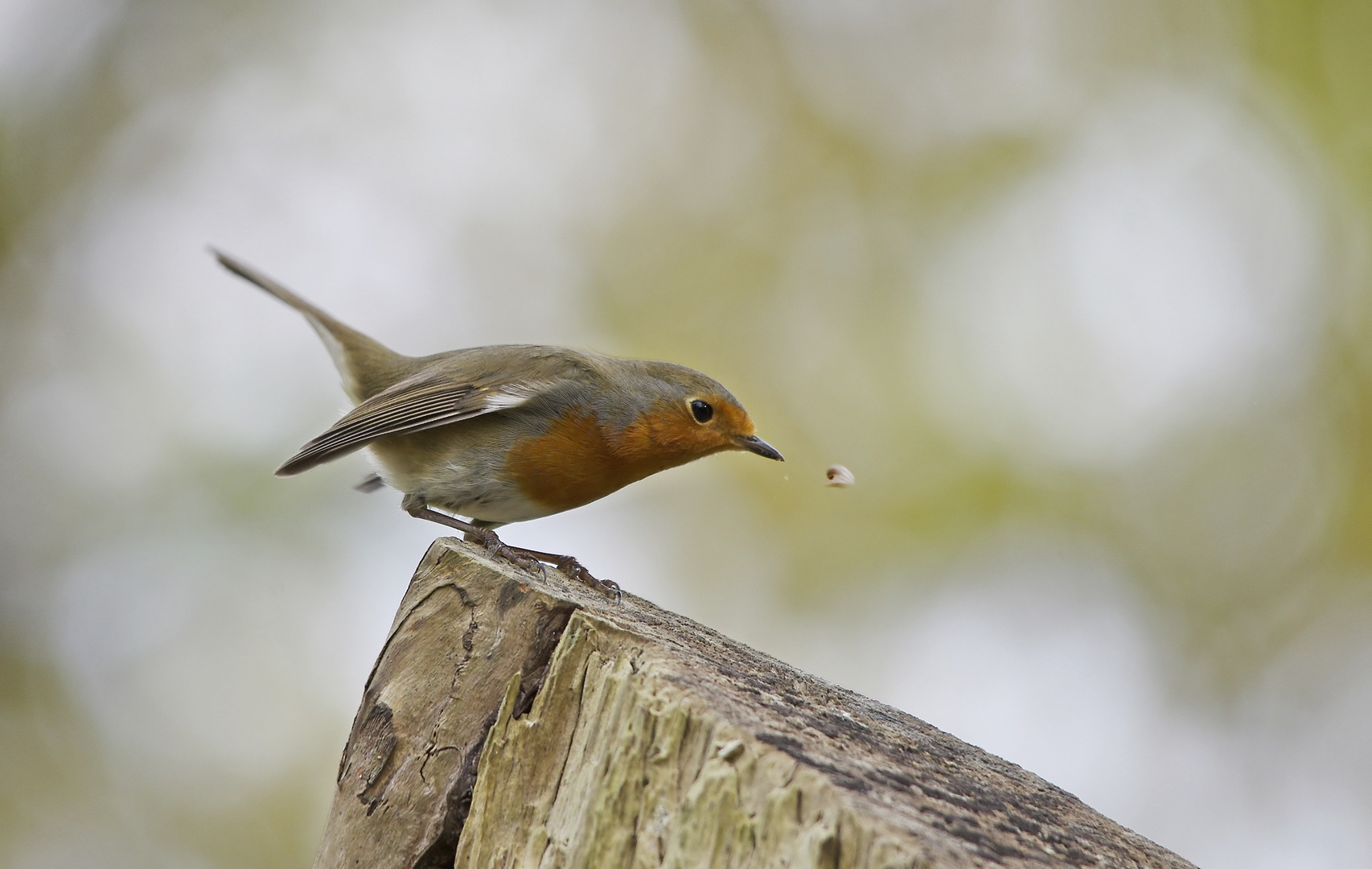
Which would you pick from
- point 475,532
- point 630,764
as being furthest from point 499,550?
point 630,764

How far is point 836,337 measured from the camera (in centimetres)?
861

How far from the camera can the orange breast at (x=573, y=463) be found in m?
4.93

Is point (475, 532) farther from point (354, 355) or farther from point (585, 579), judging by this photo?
point (354, 355)

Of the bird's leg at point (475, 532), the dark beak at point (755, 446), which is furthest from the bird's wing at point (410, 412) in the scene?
the dark beak at point (755, 446)

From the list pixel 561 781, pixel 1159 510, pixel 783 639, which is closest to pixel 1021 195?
pixel 1159 510

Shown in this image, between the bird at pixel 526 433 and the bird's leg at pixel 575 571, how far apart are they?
19 mm

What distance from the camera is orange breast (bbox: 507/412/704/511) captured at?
493 centimetres

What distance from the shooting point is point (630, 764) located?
2.23m

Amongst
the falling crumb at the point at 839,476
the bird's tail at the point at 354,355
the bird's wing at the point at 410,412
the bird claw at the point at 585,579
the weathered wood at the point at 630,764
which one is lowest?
the weathered wood at the point at 630,764

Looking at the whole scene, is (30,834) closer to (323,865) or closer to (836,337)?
(323,865)

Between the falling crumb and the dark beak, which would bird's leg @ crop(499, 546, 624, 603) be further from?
the falling crumb

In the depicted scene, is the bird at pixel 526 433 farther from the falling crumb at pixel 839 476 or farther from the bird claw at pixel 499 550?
the falling crumb at pixel 839 476

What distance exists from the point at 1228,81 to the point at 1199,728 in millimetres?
4821

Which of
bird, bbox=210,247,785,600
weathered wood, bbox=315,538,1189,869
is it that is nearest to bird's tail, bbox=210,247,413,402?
bird, bbox=210,247,785,600
